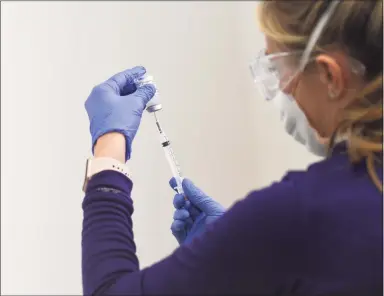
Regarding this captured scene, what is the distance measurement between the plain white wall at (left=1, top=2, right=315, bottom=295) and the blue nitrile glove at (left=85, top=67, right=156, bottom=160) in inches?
13.3

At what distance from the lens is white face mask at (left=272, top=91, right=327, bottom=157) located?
28.3 inches

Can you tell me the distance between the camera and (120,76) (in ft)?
3.06

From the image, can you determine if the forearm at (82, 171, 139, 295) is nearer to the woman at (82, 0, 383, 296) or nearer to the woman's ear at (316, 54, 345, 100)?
the woman at (82, 0, 383, 296)

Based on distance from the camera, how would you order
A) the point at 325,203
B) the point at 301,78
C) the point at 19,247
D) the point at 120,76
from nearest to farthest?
the point at 325,203
the point at 301,78
the point at 120,76
the point at 19,247

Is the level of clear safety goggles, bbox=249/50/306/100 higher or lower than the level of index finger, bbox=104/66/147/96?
lower

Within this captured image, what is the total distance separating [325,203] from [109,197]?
10.8 inches

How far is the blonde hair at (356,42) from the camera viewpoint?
2.05 ft

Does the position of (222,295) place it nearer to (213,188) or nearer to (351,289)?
(351,289)

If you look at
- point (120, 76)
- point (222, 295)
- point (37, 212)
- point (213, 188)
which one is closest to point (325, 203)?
point (222, 295)

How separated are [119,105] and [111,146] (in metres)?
0.10

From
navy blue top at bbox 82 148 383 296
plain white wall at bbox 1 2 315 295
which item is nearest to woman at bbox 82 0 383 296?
navy blue top at bbox 82 148 383 296

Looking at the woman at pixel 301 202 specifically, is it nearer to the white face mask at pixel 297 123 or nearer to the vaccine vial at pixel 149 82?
the white face mask at pixel 297 123

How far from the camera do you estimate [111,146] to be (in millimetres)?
789

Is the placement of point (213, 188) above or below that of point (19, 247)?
above
